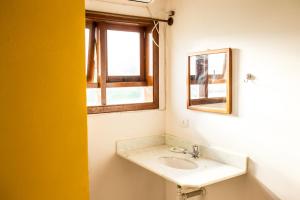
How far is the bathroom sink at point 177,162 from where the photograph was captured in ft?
8.20

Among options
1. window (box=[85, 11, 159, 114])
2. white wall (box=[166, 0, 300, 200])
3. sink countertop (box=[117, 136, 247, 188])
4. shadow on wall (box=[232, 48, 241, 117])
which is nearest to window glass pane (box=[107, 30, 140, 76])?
window (box=[85, 11, 159, 114])

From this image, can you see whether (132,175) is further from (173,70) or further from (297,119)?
(297,119)

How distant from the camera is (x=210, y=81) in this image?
2.45 meters

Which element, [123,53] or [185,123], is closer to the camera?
[185,123]

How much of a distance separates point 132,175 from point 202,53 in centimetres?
137

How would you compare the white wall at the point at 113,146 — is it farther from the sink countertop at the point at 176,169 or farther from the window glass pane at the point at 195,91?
the window glass pane at the point at 195,91

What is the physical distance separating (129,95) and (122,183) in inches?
34.6

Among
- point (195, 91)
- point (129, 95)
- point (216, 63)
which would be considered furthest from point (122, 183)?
point (216, 63)

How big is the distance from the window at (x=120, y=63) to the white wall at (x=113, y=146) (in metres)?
0.08

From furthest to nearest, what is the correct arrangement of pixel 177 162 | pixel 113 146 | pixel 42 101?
pixel 113 146 → pixel 177 162 → pixel 42 101

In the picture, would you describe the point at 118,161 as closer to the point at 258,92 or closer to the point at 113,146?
the point at 113,146

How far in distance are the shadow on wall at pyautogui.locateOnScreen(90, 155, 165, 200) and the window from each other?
0.55 metres

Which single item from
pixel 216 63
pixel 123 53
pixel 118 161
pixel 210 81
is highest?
pixel 123 53

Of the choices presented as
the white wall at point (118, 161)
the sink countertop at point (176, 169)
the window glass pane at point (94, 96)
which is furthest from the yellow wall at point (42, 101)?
the window glass pane at point (94, 96)
